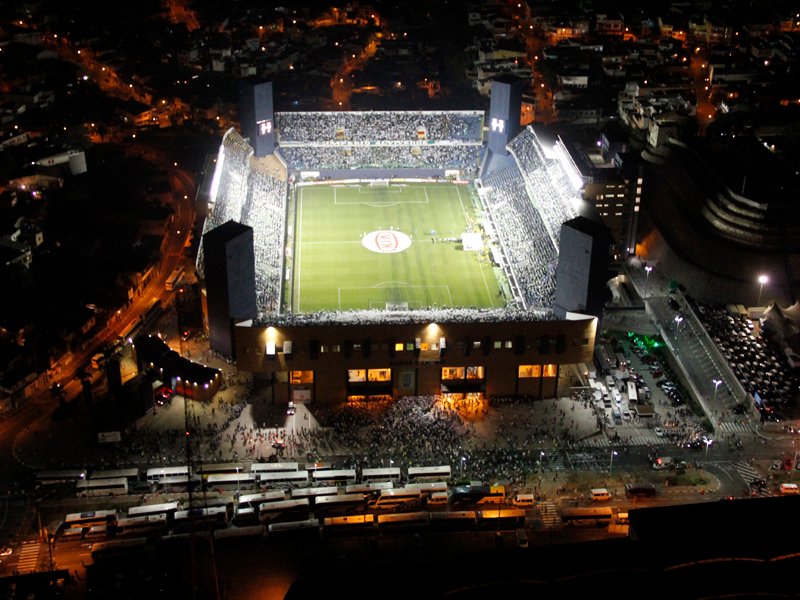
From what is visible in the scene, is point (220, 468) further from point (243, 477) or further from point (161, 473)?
point (161, 473)

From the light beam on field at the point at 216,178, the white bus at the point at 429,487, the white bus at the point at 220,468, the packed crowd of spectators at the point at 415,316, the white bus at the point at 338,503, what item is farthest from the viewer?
the light beam on field at the point at 216,178

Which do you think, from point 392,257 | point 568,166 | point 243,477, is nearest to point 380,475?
point 243,477

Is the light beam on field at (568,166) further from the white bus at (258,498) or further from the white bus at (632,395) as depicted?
the white bus at (258,498)

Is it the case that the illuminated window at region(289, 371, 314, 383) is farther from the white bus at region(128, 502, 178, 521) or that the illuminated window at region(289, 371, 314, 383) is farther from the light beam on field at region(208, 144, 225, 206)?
the light beam on field at region(208, 144, 225, 206)

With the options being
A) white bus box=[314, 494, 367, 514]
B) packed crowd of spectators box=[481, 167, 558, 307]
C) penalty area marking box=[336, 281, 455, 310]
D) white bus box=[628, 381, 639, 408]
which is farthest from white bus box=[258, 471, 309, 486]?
packed crowd of spectators box=[481, 167, 558, 307]

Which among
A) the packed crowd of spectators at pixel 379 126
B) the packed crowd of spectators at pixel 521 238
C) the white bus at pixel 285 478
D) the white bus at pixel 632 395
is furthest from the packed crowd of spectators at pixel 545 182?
the white bus at pixel 285 478

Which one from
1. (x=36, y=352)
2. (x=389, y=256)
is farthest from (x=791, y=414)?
(x=36, y=352)
